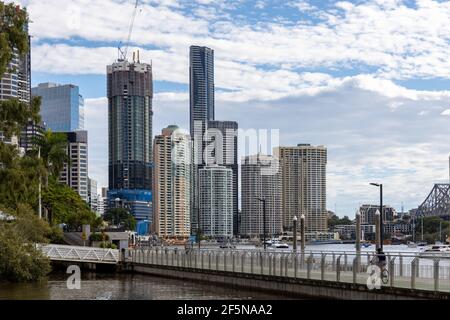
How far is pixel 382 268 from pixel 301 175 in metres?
132

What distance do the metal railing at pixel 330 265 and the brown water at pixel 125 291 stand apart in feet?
6.61

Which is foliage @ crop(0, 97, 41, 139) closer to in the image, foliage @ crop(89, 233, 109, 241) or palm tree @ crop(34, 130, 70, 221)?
foliage @ crop(89, 233, 109, 241)

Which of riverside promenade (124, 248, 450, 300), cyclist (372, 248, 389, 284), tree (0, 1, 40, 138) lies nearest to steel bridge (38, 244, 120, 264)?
riverside promenade (124, 248, 450, 300)

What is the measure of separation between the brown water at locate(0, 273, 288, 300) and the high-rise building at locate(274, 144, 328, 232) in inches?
3859

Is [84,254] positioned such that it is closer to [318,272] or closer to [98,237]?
[98,237]

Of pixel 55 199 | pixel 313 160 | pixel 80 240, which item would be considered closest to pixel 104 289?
pixel 80 240

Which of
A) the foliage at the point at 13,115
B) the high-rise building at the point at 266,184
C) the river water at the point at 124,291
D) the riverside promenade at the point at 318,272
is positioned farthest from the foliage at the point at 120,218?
the foliage at the point at 13,115

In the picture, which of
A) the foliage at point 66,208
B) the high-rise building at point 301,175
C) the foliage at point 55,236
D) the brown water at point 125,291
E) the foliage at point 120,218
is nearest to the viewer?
the brown water at point 125,291

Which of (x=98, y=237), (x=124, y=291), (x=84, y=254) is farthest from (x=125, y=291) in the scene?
(x=98, y=237)

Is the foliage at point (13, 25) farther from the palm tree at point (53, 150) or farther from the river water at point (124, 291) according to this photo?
the palm tree at point (53, 150)

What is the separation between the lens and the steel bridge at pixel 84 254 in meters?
73.4

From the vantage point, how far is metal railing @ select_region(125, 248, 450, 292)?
108 ft

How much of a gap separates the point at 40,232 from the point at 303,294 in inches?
1345
